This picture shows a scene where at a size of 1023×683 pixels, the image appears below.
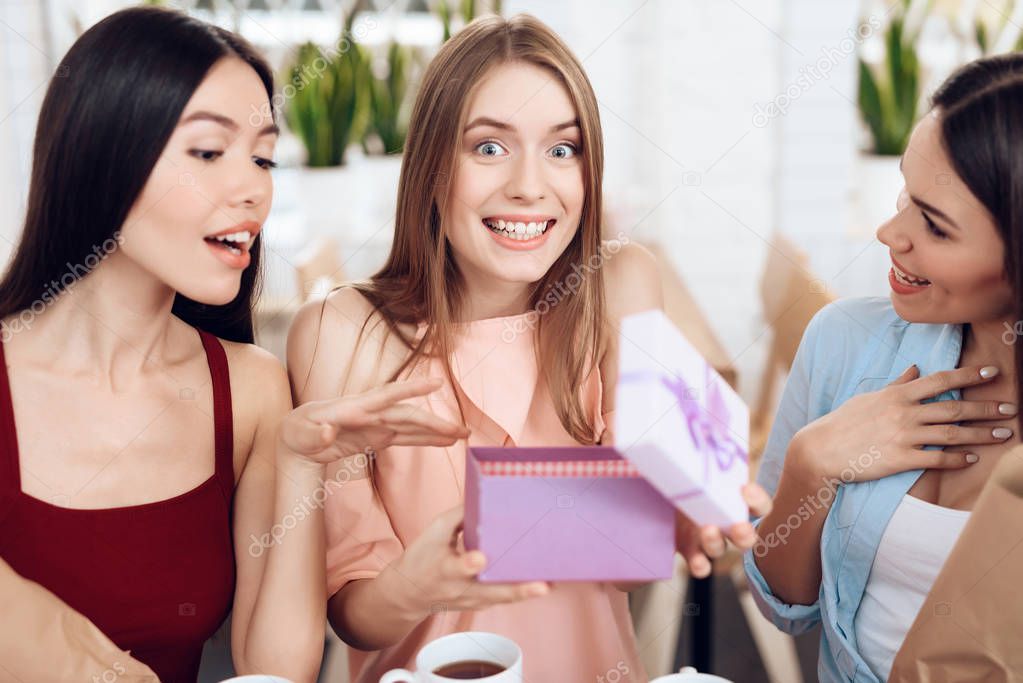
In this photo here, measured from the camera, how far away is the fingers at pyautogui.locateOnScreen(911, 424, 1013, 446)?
1.19 m

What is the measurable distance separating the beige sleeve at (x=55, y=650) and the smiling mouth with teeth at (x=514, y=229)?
0.68 metres

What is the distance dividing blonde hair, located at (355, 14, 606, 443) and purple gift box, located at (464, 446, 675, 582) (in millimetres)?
506

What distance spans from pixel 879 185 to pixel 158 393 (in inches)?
112

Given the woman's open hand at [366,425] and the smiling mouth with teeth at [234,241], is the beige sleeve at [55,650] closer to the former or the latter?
the woman's open hand at [366,425]

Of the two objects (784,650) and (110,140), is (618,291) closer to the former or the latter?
(110,140)

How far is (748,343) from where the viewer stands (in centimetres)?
394

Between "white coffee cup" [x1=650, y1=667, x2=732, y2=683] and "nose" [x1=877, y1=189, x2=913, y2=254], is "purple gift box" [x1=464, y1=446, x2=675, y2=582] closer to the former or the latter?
"white coffee cup" [x1=650, y1=667, x2=732, y2=683]

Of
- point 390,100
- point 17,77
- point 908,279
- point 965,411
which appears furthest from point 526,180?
point 17,77

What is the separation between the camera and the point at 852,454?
1206mm

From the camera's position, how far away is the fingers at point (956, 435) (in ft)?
3.90

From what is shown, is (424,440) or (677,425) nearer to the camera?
(677,425)

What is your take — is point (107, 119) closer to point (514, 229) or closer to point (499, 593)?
point (514, 229)

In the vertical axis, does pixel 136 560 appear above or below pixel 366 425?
below

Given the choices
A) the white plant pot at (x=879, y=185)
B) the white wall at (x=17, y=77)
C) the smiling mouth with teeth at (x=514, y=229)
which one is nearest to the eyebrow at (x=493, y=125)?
the smiling mouth with teeth at (x=514, y=229)
